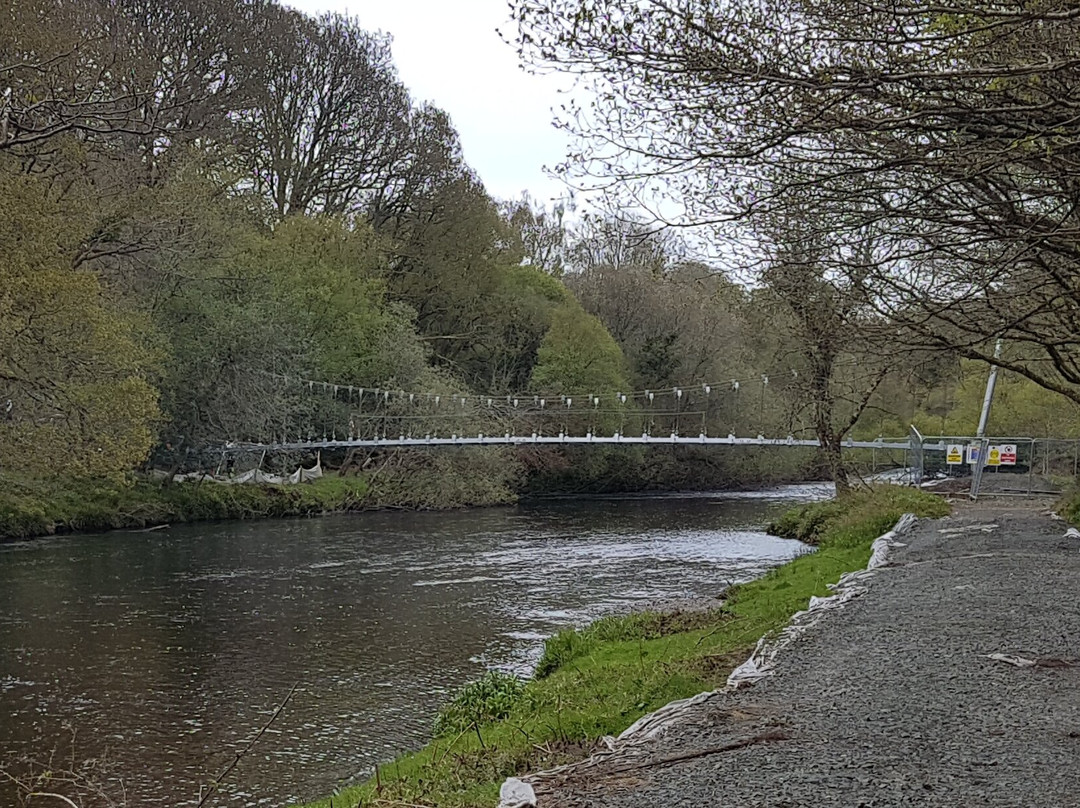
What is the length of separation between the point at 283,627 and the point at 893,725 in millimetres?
9250

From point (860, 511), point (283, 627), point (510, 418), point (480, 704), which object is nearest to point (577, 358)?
point (510, 418)

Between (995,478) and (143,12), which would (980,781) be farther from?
(143,12)

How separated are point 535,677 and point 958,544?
5.40m

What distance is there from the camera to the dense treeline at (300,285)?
1482cm

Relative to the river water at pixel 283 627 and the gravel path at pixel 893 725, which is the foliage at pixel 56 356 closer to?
the river water at pixel 283 627

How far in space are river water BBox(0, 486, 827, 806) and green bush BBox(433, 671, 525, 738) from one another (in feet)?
0.86

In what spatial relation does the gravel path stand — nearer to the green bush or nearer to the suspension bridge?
the green bush

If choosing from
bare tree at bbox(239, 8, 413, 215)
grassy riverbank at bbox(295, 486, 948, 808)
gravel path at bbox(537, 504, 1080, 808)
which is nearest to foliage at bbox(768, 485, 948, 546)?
grassy riverbank at bbox(295, 486, 948, 808)

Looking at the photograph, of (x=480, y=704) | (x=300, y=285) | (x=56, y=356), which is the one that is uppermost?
(x=300, y=285)

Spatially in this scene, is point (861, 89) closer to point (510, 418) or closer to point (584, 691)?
point (584, 691)

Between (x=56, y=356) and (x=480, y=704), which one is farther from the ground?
(x=56, y=356)

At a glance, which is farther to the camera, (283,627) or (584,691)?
(283,627)

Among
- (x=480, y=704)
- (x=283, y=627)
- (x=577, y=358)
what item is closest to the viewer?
(x=480, y=704)

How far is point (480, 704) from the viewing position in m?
7.96
